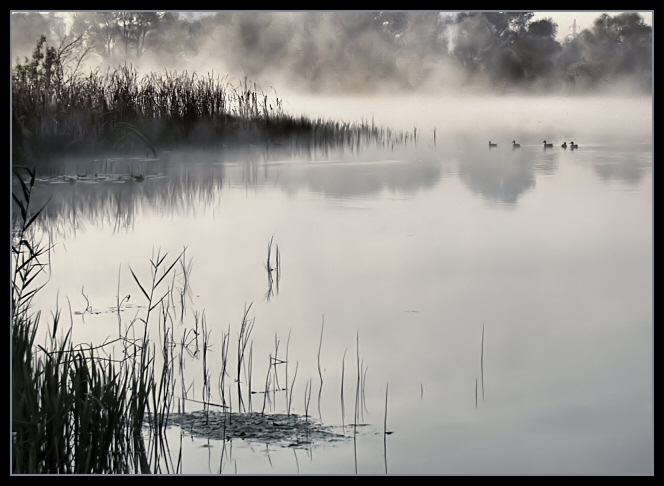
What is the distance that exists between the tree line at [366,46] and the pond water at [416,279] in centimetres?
13

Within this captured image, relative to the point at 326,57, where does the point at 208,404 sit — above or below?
below

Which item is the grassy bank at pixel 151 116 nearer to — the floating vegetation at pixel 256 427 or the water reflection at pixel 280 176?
the water reflection at pixel 280 176

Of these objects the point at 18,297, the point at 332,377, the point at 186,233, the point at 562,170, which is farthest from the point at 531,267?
the point at 18,297

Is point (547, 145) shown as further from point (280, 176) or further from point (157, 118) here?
point (157, 118)

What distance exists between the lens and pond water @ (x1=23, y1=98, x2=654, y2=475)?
3.18m

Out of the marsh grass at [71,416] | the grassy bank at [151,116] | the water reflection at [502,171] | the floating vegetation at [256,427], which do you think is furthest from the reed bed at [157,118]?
the floating vegetation at [256,427]

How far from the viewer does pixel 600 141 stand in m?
4.18

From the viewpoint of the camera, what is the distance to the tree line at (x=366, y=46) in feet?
12.8

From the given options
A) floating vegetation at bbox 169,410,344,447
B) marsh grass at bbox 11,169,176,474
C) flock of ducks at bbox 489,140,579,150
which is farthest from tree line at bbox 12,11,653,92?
floating vegetation at bbox 169,410,344,447

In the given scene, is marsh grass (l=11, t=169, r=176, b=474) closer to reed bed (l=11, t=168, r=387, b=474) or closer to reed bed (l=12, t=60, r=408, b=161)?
reed bed (l=11, t=168, r=387, b=474)

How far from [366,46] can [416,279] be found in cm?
101

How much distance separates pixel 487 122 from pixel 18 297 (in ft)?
7.22
